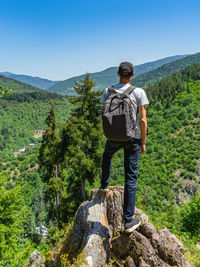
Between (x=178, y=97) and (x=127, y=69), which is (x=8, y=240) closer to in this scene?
(x=127, y=69)

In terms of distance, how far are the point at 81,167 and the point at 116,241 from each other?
25.2ft

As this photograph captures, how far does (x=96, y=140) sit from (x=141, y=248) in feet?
28.6

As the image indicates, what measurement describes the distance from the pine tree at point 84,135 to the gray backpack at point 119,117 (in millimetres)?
8128

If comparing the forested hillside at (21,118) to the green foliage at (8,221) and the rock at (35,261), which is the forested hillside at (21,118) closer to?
the green foliage at (8,221)

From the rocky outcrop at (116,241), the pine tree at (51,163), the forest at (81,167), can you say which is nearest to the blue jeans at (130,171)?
the rocky outcrop at (116,241)

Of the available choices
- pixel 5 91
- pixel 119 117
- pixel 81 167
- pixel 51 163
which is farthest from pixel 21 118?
pixel 119 117

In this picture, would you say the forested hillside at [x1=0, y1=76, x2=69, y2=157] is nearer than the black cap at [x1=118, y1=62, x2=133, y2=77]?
No

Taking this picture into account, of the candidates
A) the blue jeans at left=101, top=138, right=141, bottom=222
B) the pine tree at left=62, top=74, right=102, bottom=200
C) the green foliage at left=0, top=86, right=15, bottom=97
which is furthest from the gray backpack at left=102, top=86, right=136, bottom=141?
the pine tree at left=62, top=74, right=102, bottom=200

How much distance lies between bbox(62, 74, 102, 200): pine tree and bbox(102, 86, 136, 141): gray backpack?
Answer: 320 inches

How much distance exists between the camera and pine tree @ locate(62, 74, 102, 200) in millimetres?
10719

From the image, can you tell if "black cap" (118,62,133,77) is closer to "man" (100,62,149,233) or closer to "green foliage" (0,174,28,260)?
"man" (100,62,149,233)

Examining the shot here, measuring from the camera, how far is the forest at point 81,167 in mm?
8008

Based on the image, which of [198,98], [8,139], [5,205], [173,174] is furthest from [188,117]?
[8,139]

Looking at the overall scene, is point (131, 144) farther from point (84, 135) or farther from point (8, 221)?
→ point (84, 135)
